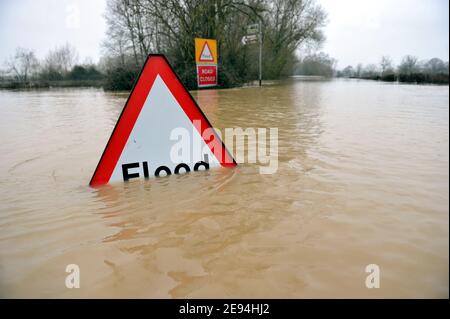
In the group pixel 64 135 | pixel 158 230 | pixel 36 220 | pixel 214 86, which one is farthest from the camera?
pixel 214 86

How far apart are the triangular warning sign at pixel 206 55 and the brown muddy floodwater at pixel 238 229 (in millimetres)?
15651

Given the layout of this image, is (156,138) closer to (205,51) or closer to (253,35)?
(205,51)

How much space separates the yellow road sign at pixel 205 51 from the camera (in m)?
17.4

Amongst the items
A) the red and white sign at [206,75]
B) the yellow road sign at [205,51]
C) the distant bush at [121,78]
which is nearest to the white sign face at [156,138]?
the yellow road sign at [205,51]

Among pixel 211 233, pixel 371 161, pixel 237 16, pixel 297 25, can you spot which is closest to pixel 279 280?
pixel 211 233

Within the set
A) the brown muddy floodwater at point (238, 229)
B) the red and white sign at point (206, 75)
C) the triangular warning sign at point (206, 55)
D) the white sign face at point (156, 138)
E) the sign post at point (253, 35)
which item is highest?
the sign post at point (253, 35)

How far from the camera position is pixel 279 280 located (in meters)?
1.30

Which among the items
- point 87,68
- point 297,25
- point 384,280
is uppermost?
point 297,25

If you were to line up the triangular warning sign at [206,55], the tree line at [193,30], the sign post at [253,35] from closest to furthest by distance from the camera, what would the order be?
1. the triangular warning sign at [206,55]
2. the tree line at [193,30]
3. the sign post at [253,35]

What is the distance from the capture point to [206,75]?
1861 centimetres

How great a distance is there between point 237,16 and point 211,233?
25075mm

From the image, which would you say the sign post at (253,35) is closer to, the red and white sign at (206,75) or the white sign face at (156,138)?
the red and white sign at (206,75)

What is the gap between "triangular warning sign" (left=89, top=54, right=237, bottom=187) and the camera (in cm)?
255

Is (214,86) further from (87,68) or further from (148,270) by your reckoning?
(87,68)
